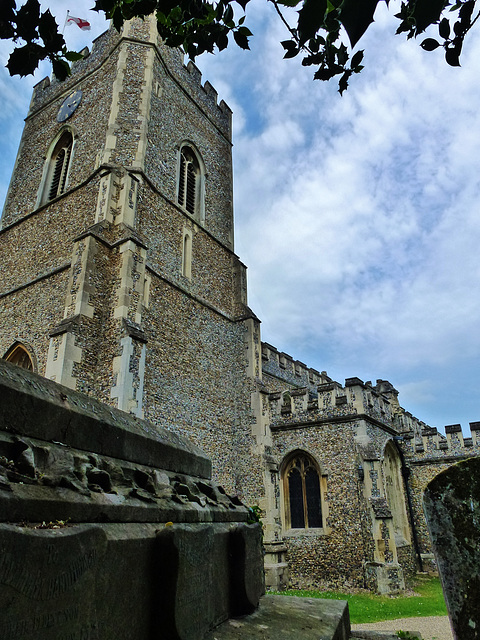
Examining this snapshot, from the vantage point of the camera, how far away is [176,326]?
11500 mm

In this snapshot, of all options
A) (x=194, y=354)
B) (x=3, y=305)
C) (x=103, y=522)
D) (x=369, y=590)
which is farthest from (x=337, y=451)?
(x=103, y=522)

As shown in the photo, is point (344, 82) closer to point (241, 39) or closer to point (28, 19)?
point (241, 39)

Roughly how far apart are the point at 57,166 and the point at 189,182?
171 inches

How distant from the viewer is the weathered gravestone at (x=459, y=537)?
198cm

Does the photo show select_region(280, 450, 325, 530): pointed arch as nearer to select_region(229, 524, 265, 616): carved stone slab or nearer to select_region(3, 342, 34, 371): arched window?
select_region(3, 342, 34, 371): arched window

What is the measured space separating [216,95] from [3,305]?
12.1m

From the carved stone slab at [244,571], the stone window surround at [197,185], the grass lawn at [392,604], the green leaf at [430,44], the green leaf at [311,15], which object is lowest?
the grass lawn at [392,604]

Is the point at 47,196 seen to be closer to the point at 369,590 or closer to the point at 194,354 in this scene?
the point at 194,354

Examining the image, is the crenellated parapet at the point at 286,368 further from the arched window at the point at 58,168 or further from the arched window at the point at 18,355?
the arched window at the point at 58,168

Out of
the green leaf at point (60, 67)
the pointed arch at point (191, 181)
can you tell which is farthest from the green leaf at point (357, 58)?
the pointed arch at point (191, 181)

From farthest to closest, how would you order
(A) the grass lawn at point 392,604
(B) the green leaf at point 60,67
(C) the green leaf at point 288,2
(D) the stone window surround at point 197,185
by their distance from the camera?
(D) the stone window surround at point 197,185 < (A) the grass lawn at point 392,604 < (B) the green leaf at point 60,67 < (C) the green leaf at point 288,2

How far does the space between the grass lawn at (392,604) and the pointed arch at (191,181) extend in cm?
1112

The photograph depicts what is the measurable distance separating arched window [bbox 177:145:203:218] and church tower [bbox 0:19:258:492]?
0.05 metres

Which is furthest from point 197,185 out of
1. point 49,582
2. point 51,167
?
point 49,582
